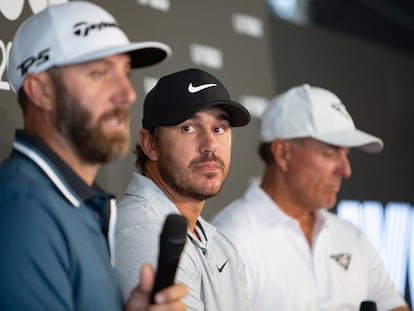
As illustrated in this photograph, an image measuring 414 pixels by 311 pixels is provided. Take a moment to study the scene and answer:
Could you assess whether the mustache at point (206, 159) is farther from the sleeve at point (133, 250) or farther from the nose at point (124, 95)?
the nose at point (124, 95)

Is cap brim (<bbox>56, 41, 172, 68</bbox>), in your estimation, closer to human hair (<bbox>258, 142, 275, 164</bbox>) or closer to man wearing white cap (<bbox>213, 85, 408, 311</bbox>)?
man wearing white cap (<bbox>213, 85, 408, 311</bbox>)

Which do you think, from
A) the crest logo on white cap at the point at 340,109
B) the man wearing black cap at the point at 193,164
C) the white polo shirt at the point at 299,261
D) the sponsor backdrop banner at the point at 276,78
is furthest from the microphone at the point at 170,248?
the crest logo on white cap at the point at 340,109

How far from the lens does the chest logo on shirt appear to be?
8.95ft

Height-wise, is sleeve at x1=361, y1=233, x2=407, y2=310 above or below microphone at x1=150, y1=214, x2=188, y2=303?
below

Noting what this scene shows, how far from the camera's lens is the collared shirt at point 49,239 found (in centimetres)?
131

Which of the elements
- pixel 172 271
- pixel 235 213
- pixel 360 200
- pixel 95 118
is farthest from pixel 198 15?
pixel 172 271

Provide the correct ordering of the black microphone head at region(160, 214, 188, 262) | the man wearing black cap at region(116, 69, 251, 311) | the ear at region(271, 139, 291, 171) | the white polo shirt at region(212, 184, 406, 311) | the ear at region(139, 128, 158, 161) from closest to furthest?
Result: the black microphone head at region(160, 214, 188, 262)
the man wearing black cap at region(116, 69, 251, 311)
the ear at region(139, 128, 158, 161)
the white polo shirt at region(212, 184, 406, 311)
the ear at region(271, 139, 291, 171)

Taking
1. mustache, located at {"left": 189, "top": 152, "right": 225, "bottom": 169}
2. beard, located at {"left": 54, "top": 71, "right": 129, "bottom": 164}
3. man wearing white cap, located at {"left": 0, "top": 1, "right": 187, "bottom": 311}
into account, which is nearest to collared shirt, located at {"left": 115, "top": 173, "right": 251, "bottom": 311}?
mustache, located at {"left": 189, "top": 152, "right": 225, "bottom": 169}

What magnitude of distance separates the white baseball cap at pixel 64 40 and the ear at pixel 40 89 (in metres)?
0.01

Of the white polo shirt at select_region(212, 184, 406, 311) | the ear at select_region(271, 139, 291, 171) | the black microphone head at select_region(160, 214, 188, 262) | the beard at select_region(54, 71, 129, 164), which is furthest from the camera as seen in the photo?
the ear at select_region(271, 139, 291, 171)

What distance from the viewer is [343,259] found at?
275 centimetres

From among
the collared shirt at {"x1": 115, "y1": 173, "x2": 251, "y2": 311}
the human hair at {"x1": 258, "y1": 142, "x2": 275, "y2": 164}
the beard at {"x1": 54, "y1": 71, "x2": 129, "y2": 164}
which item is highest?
the beard at {"x1": 54, "y1": 71, "x2": 129, "y2": 164}

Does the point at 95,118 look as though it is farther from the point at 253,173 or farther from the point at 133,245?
the point at 253,173

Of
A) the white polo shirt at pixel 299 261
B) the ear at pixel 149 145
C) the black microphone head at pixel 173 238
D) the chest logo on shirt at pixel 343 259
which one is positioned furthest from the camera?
the chest logo on shirt at pixel 343 259
